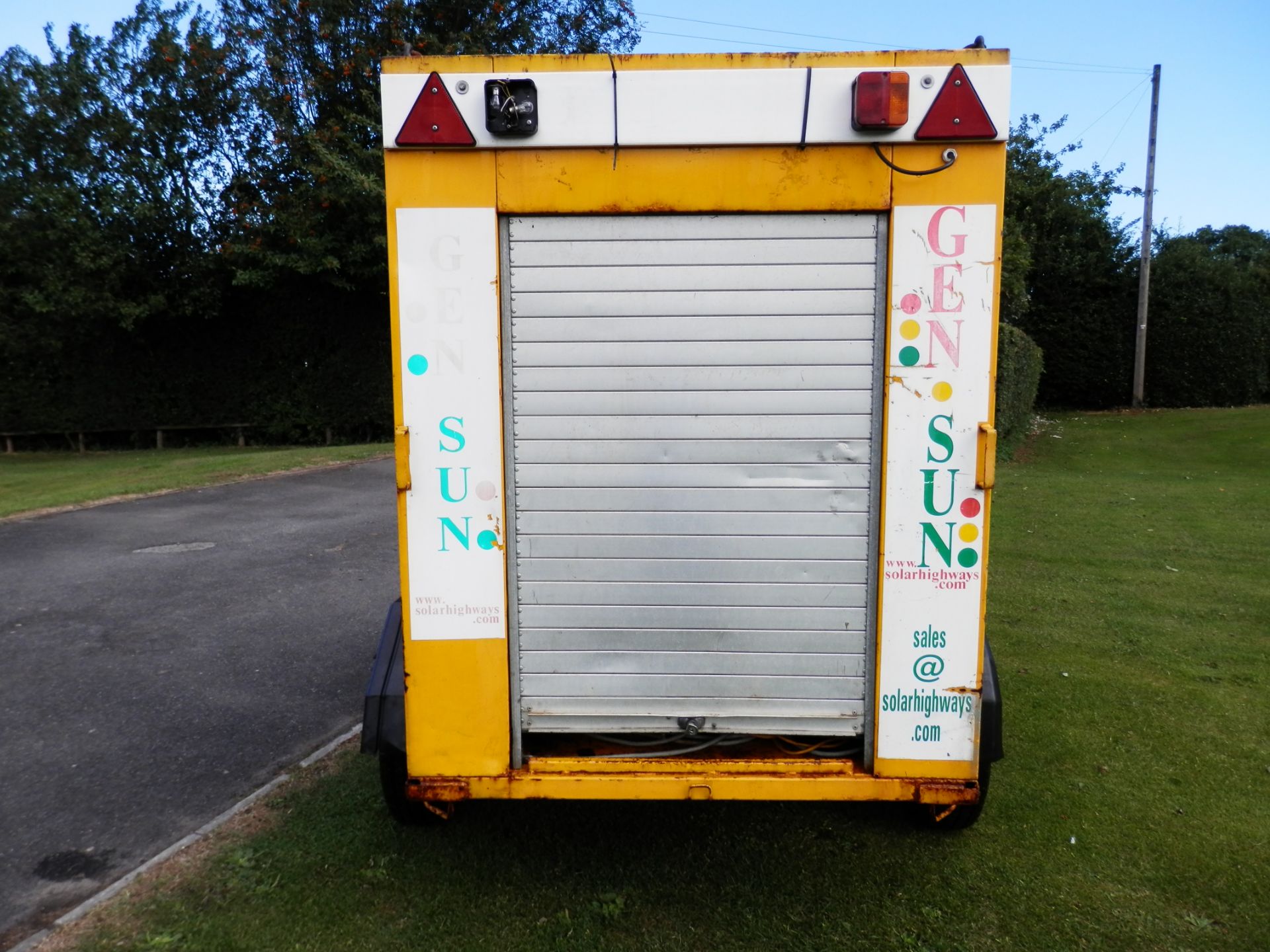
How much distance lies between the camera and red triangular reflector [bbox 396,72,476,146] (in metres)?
2.73

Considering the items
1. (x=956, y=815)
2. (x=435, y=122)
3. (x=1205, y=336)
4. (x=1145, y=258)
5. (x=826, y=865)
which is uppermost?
(x=1145, y=258)

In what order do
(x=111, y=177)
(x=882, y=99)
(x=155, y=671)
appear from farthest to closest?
(x=111, y=177)
(x=155, y=671)
(x=882, y=99)

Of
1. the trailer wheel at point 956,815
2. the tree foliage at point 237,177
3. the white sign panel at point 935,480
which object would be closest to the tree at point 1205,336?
the tree foliage at point 237,177

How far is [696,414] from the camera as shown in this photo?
2.91 m

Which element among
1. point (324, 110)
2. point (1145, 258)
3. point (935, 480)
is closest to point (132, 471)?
point (324, 110)

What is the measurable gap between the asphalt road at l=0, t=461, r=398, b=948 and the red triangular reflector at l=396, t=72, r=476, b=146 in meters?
2.80

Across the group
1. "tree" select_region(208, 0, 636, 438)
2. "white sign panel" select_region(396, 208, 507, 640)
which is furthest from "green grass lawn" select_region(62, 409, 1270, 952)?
"tree" select_region(208, 0, 636, 438)

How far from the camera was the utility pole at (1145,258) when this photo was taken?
78.6 ft

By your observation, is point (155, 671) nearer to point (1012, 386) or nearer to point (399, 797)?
point (399, 797)

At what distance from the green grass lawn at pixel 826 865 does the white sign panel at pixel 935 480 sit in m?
0.65

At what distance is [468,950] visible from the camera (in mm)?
2898

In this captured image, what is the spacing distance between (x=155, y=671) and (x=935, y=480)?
463 cm

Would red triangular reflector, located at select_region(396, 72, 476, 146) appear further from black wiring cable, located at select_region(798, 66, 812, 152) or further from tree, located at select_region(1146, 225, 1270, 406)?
tree, located at select_region(1146, 225, 1270, 406)

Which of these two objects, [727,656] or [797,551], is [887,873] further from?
[797,551]
